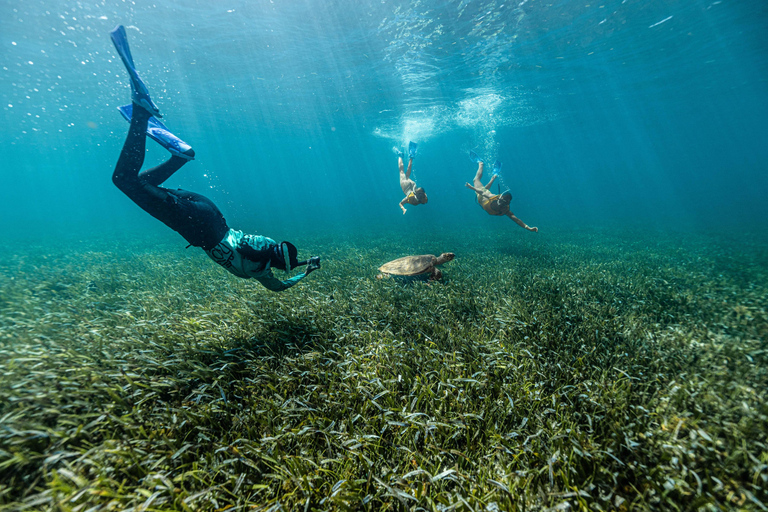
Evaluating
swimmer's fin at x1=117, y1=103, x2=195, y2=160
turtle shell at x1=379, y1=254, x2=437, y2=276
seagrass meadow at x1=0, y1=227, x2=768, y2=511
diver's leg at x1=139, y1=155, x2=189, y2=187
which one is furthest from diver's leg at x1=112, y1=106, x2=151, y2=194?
turtle shell at x1=379, y1=254, x2=437, y2=276

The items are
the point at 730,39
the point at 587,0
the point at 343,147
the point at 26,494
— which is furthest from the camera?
the point at 343,147

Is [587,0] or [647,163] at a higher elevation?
[587,0]

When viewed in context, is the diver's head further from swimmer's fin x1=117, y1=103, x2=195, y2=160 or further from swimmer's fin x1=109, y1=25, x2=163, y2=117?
swimmer's fin x1=109, y1=25, x2=163, y2=117

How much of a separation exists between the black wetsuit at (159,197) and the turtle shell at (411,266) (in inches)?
170

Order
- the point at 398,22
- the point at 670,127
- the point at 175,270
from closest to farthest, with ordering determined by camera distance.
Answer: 1. the point at 175,270
2. the point at 398,22
3. the point at 670,127

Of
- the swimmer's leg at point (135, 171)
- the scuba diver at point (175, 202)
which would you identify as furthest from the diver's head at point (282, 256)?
the swimmer's leg at point (135, 171)

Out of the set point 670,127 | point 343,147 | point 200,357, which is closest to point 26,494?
point 200,357

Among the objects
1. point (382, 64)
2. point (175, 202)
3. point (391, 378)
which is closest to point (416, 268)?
point (391, 378)

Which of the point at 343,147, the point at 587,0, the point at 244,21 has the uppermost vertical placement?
the point at 343,147

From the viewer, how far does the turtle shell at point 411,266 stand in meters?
7.10

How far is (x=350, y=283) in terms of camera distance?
723 cm

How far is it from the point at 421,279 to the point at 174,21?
→ 19932 millimetres

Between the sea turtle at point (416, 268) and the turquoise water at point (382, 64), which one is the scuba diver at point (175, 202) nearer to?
the sea turtle at point (416, 268)

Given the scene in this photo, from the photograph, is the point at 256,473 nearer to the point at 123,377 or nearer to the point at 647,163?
the point at 123,377
